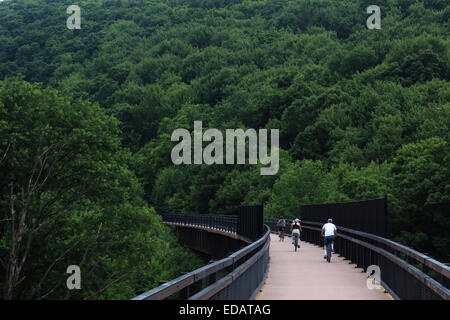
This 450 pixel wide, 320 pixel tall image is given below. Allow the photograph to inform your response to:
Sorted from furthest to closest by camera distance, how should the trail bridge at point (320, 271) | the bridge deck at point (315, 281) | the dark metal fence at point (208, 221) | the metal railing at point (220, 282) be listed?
the dark metal fence at point (208, 221)
the bridge deck at point (315, 281)
the trail bridge at point (320, 271)
the metal railing at point (220, 282)

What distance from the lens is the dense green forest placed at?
128 feet

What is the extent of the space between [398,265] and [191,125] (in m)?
127

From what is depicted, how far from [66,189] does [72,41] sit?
14996 centimetres

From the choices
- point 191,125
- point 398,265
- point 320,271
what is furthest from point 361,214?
point 191,125

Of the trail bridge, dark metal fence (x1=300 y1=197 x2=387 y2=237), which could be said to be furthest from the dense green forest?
dark metal fence (x1=300 y1=197 x2=387 y2=237)

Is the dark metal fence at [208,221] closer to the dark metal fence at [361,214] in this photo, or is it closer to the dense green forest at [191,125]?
the dense green forest at [191,125]

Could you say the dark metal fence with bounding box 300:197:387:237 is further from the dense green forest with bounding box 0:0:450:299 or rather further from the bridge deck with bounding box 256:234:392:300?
the dense green forest with bounding box 0:0:450:299

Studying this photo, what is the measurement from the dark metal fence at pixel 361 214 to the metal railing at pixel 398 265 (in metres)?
0.28

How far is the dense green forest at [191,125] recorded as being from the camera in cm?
3897

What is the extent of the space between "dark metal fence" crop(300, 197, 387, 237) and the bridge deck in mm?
1299

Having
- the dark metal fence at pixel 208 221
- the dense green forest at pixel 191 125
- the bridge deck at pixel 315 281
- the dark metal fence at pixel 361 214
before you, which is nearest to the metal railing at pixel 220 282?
the bridge deck at pixel 315 281

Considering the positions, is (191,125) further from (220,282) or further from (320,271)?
(220,282)

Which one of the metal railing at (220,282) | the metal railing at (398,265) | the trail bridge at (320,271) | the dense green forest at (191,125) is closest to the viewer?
the metal railing at (220,282)

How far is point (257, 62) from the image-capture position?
565ft
